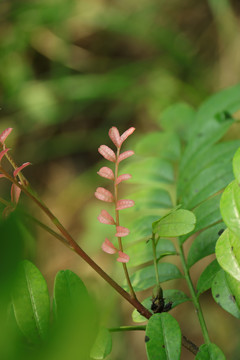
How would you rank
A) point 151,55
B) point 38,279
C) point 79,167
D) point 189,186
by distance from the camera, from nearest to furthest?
point 38,279 → point 189,186 → point 79,167 → point 151,55

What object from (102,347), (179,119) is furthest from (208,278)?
(179,119)

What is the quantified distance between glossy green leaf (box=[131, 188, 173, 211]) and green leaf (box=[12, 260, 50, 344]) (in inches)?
16.2

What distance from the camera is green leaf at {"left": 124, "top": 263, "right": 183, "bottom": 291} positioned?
2.40 feet

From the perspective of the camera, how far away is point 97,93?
8.79 ft

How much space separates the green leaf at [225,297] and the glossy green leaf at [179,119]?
21.9 inches

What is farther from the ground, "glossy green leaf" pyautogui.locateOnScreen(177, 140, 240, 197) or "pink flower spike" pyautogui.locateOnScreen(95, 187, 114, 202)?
"pink flower spike" pyautogui.locateOnScreen(95, 187, 114, 202)

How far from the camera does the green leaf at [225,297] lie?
23.6 inches

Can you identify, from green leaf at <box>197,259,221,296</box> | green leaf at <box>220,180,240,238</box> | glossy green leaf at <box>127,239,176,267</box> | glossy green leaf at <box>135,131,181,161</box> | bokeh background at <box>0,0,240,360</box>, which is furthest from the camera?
bokeh background at <box>0,0,240,360</box>

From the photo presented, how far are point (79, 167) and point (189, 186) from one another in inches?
81.7

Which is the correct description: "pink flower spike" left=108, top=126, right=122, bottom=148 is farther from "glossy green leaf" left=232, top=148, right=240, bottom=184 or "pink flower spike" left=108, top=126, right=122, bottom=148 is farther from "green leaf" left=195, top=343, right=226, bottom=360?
"green leaf" left=195, top=343, right=226, bottom=360

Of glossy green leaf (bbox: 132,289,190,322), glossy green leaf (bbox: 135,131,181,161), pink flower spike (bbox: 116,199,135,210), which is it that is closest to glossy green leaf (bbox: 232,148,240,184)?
pink flower spike (bbox: 116,199,135,210)

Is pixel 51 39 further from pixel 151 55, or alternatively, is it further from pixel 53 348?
pixel 53 348

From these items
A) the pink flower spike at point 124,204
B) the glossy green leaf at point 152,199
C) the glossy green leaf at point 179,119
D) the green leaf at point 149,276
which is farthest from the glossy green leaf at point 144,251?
the glossy green leaf at point 179,119

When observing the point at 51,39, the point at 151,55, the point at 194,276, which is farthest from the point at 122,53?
the point at 194,276
